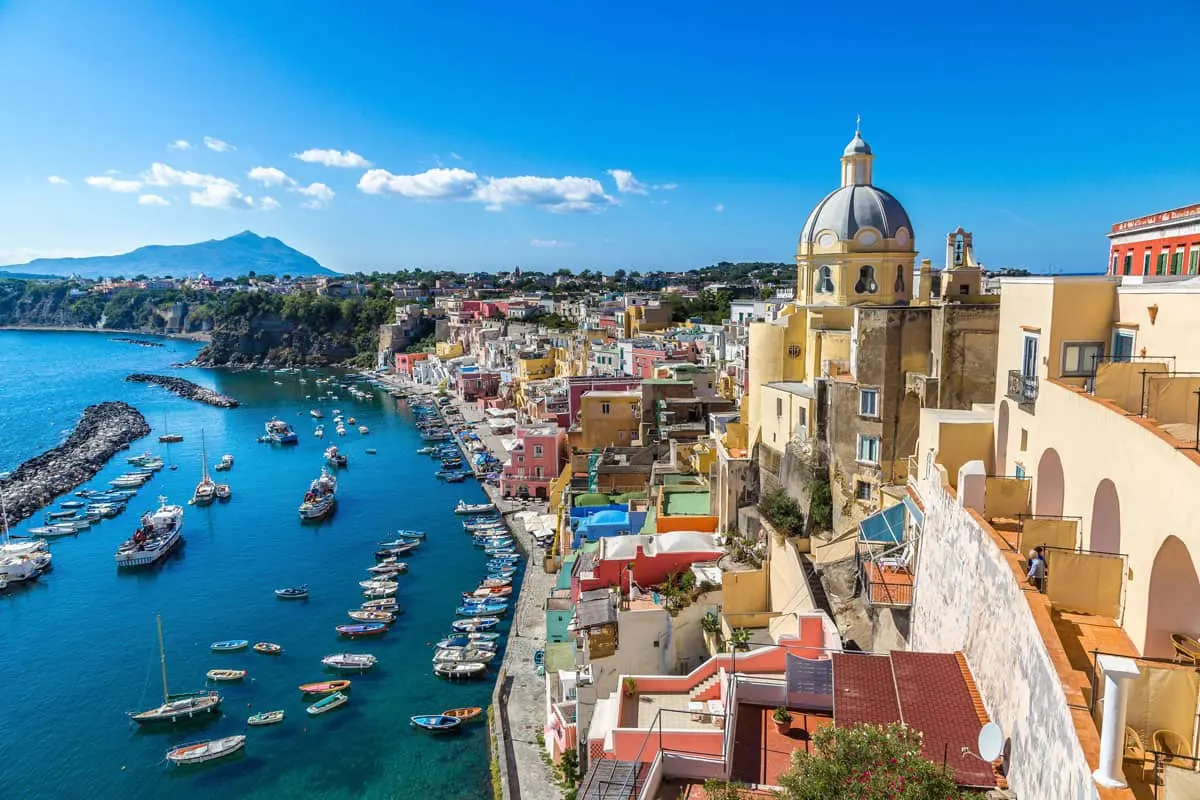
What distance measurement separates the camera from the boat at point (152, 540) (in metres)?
31.6

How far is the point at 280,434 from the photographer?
55781mm

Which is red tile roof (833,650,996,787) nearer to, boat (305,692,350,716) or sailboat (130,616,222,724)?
boat (305,692,350,716)

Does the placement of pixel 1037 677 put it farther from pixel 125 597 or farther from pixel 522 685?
pixel 125 597

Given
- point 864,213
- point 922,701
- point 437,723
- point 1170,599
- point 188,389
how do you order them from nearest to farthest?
1. point 1170,599
2. point 922,701
3. point 864,213
4. point 437,723
5. point 188,389

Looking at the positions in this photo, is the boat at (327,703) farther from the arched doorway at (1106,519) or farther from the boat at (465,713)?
the arched doorway at (1106,519)

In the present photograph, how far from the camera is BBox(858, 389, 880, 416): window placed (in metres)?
14.4

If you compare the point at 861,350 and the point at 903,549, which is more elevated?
the point at 861,350

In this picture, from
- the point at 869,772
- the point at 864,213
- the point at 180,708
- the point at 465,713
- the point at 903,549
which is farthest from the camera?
the point at 180,708

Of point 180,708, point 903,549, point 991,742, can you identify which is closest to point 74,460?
point 180,708

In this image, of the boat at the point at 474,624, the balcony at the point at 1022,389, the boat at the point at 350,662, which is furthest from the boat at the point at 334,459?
the balcony at the point at 1022,389

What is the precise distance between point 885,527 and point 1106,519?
5.30 m

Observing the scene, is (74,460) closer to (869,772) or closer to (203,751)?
(203,751)

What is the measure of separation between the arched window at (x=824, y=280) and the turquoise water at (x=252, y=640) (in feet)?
47.3

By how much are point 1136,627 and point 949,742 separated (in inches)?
73.0
